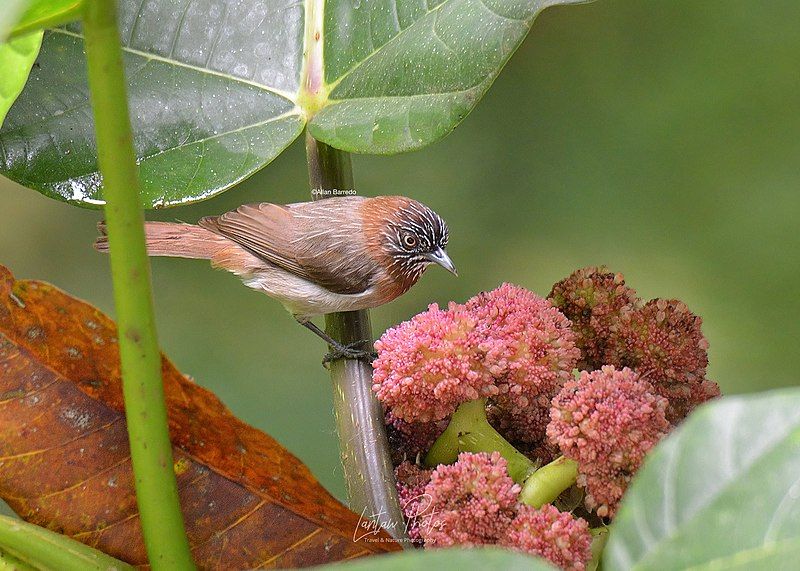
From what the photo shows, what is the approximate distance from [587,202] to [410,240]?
1.38 feet

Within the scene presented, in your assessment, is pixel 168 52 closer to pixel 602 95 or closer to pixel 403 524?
pixel 403 524

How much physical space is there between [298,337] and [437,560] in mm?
1521

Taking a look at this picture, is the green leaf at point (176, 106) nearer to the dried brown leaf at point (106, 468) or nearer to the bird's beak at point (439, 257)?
the dried brown leaf at point (106, 468)

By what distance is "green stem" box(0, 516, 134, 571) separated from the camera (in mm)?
489

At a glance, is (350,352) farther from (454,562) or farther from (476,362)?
(454,562)

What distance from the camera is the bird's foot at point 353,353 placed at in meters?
0.71

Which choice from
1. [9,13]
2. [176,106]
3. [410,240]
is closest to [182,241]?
[410,240]

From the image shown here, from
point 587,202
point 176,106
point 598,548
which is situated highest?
point 176,106

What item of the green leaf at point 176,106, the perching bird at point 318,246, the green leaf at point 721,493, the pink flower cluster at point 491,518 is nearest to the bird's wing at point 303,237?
the perching bird at point 318,246

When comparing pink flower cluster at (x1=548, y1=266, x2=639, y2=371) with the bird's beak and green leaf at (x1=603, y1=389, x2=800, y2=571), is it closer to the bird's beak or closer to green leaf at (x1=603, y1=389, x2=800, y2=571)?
green leaf at (x1=603, y1=389, x2=800, y2=571)

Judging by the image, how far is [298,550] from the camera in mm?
538

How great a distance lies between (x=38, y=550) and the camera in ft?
1.61

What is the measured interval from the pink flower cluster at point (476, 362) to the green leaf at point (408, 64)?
20cm

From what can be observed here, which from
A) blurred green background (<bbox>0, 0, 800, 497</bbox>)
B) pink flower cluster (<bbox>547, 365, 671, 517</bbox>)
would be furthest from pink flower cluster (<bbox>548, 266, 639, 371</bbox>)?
blurred green background (<bbox>0, 0, 800, 497</bbox>)
